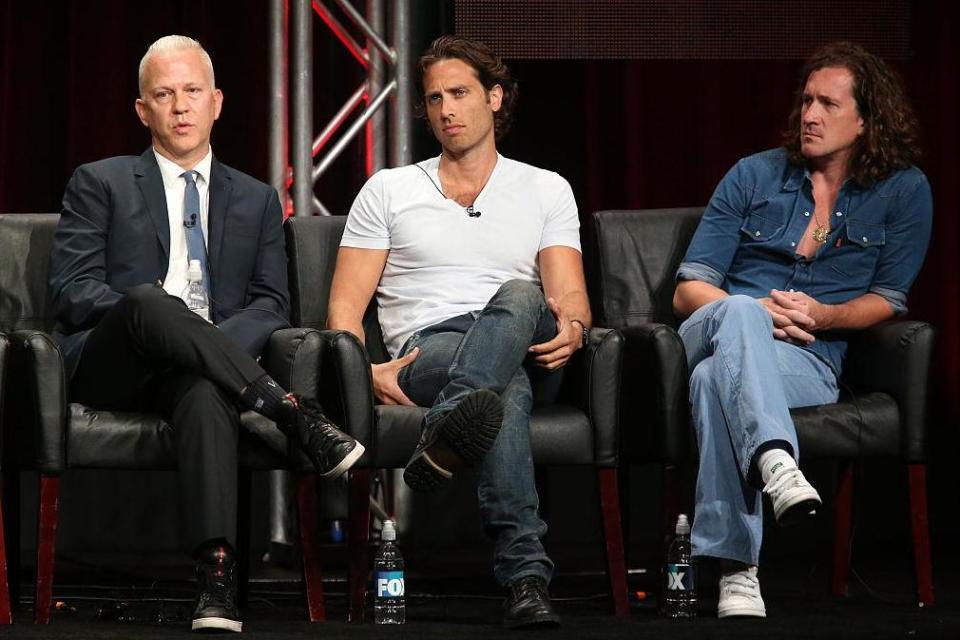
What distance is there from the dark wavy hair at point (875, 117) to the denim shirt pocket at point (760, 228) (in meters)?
0.18

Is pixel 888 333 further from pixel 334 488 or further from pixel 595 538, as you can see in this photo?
pixel 334 488

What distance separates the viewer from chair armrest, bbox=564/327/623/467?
3.06m

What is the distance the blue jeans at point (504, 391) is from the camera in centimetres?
275

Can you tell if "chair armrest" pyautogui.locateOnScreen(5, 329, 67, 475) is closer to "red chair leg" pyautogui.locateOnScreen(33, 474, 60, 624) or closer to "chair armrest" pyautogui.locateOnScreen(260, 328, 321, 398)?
"red chair leg" pyautogui.locateOnScreen(33, 474, 60, 624)

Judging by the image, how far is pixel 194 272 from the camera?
3.23 m

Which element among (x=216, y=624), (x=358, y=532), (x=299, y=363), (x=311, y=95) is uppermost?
(x=311, y=95)

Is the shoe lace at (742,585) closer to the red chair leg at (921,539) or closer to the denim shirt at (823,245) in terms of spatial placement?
the red chair leg at (921,539)

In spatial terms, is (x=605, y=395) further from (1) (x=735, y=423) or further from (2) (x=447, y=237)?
(2) (x=447, y=237)

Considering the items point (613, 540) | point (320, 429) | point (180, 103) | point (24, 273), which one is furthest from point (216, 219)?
point (613, 540)

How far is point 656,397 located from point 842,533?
0.65 meters

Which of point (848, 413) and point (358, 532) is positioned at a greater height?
point (848, 413)

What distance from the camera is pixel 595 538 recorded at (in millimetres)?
4297

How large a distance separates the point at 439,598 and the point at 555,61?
1948 millimetres

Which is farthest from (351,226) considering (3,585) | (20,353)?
(3,585)
